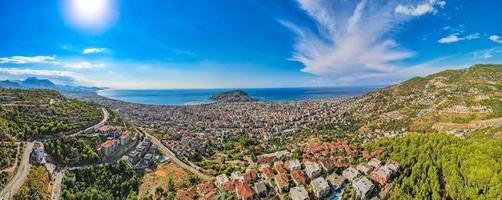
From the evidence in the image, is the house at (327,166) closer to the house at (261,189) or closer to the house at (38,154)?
the house at (261,189)

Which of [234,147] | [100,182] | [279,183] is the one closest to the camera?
[279,183]

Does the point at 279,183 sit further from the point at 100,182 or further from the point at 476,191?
the point at 100,182

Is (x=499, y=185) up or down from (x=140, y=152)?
up

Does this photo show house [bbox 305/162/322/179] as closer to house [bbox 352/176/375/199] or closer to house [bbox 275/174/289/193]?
house [bbox 275/174/289/193]

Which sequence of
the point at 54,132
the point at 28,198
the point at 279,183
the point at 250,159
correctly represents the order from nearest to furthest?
the point at 28,198, the point at 279,183, the point at 54,132, the point at 250,159

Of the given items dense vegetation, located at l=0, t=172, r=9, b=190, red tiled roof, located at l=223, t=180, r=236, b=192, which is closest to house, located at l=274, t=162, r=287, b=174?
red tiled roof, located at l=223, t=180, r=236, b=192

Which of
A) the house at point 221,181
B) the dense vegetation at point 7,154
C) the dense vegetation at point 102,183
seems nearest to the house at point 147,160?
the dense vegetation at point 102,183

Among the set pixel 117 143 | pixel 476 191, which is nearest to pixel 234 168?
pixel 117 143

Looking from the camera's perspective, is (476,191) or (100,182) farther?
(100,182)
